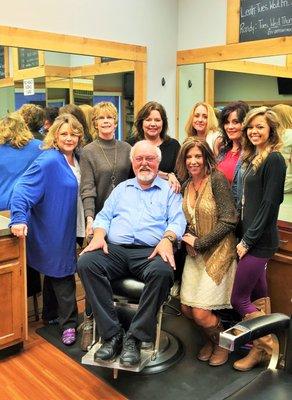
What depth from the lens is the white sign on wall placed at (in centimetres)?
394

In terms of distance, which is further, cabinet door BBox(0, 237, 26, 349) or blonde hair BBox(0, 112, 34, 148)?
blonde hair BBox(0, 112, 34, 148)

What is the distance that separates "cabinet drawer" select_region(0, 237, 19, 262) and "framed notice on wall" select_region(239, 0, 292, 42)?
259cm

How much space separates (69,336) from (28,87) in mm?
2342

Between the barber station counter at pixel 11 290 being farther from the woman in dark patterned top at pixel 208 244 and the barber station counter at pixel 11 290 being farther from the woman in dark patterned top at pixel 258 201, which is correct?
the woman in dark patterned top at pixel 258 201

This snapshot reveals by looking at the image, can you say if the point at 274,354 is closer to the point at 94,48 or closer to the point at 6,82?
the point at 94,48

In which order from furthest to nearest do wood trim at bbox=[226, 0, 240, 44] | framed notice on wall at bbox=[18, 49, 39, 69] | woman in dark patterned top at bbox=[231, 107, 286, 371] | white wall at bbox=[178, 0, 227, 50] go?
white wall at bbox=[178, 0, 227, 50], wood trim at bbox=[226, 0, 240, 44], framed notice on wall at bbox=[18, 49, 39, 69], woman in dark patterned top at bbox=[231, 107, 286, 371]

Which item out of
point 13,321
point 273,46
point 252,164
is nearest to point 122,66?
Answer: point 273,46

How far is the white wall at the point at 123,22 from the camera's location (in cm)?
339

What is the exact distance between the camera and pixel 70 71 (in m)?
4.46

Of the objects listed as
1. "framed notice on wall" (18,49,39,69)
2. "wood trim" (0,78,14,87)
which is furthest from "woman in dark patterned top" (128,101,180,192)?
"wood trim" (0,78,14,87)

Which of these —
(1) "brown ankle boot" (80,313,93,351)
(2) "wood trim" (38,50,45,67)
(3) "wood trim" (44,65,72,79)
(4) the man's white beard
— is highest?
(2) "wood trim" (38,50,45,67)

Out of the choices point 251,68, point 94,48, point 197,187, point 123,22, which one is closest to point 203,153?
point 197,187

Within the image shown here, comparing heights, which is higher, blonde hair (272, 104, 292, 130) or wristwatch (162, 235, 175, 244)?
blonde hair (272, 104, 292, 130)

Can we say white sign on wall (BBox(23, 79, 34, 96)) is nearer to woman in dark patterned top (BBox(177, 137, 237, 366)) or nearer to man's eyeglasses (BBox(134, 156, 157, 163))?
man's eyeglasses (BBox(134, 156, 157, 163))
